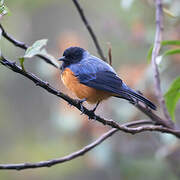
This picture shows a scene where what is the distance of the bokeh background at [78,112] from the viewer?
15.4 ft

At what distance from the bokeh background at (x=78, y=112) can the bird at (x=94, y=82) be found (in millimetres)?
441

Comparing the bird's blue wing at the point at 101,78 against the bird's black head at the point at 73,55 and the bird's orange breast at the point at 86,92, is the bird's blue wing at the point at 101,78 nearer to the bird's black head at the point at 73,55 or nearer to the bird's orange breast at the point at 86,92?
the bird's orange breast at the point at 86,92

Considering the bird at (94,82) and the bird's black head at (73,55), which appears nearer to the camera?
the bird at (94,82)

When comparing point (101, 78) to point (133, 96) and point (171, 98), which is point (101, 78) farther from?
point (171, 98)

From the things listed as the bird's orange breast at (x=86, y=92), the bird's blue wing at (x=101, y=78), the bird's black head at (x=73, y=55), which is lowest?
the bird's orange breast at (x=86, y=92)

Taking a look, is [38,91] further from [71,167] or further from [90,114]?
[90,114]

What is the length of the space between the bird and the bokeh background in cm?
44

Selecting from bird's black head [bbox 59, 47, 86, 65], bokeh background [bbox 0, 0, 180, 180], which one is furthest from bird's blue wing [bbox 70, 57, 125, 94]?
bokeh background [bbox 0, 0, 180, 180]

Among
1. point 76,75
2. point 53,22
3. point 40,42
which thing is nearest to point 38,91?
point 53,22

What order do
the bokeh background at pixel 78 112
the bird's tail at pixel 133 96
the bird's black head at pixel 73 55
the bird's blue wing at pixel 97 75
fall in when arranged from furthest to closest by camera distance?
1. the bokeh background at pixel 78 112
2. the bird's black head at pixel 73 55
3. the bird's blue wing at pixel 97 75
4. the bird's tail at pixel 133 96

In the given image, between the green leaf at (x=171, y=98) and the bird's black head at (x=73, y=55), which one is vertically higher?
the bird's black head at (x=73, y=55)

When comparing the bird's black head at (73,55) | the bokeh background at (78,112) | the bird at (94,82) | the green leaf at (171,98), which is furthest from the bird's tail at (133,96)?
the bird's black head at (73,55)

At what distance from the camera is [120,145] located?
5148 mm

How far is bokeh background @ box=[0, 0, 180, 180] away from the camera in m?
4.70
